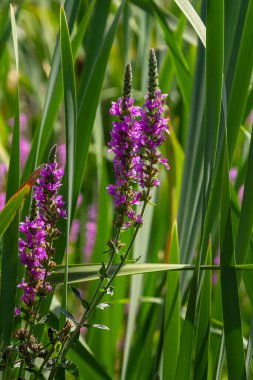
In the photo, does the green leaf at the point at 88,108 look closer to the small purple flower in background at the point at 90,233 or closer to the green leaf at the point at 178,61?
the green leaf at the point at 178,61

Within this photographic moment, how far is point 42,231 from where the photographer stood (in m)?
1.09

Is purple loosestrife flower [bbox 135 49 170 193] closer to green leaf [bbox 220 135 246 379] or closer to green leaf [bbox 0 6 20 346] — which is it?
green leaf [bbox 220 135 246 379]

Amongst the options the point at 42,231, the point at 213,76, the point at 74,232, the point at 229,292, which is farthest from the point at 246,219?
the point at 74,232

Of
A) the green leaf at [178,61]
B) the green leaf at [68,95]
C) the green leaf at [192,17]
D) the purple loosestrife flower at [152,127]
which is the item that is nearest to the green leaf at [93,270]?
the green leaf at [68,95]

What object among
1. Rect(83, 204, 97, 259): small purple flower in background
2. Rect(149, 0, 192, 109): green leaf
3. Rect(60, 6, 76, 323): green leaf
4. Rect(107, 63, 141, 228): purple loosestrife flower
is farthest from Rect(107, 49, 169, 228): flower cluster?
Rect(83, 204, 97, 259): small purple flower in background

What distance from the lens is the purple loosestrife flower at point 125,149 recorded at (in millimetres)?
1048

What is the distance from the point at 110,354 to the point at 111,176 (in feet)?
1.57

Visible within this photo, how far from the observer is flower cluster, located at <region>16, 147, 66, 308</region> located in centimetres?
108

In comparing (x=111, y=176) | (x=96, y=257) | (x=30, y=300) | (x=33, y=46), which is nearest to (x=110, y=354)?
(x=96, y=257)

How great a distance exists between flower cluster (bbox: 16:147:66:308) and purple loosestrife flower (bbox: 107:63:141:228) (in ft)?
0.29

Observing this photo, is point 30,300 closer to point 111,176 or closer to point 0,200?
point 111,176

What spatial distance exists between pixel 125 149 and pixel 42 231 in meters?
0.18

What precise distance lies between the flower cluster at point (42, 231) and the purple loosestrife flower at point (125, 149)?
0.09 m

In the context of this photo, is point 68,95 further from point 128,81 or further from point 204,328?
point 204,328
